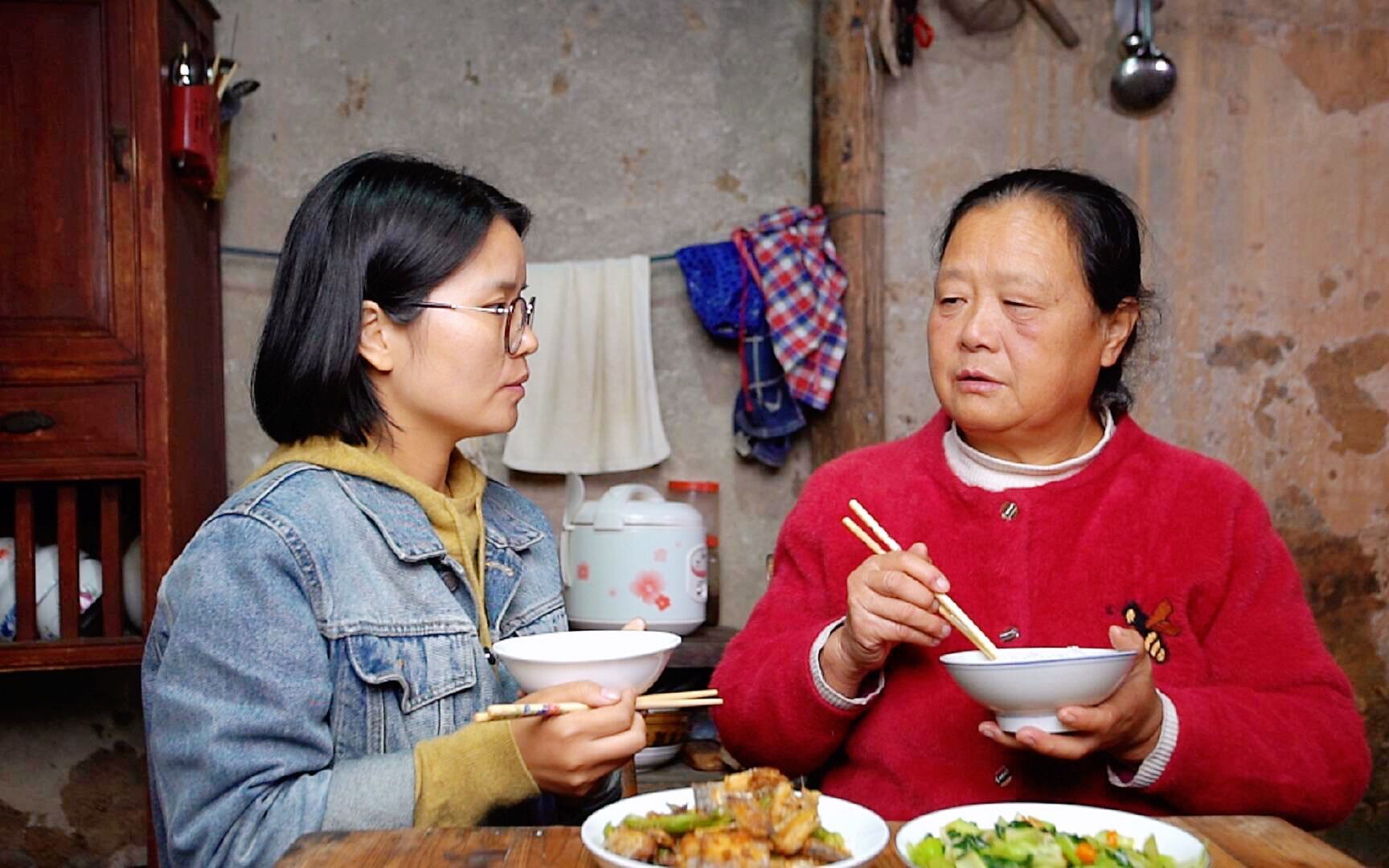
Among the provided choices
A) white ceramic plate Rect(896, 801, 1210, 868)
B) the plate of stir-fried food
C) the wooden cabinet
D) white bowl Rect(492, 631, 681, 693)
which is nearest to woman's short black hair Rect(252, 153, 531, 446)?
white bowl Rect(492, 631, 681, 693)

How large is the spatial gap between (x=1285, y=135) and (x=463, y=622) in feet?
11.3

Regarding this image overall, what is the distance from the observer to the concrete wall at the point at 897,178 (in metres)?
3.97

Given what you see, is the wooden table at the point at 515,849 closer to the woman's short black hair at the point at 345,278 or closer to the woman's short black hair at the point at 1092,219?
the woman's short black hair at the point at 345,278

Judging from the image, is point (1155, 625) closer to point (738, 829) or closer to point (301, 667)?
point (738, 829)

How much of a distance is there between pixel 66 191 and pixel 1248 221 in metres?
3.63

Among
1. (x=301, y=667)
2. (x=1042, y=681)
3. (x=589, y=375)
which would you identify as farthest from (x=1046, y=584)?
(x=589, y=375)

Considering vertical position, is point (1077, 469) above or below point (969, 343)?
below

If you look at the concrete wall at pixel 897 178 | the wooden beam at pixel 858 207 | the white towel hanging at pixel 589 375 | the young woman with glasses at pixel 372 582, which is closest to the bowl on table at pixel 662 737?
the concrete wall at pixel 897 178

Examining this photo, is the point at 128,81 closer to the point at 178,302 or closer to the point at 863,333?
the point at 178,302

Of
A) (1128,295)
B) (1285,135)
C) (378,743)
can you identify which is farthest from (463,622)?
(1285,135)

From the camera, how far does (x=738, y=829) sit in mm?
1341

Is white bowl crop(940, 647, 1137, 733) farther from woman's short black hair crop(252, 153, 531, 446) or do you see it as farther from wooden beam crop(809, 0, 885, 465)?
wooden beam crop(809, 0, 885, 465)

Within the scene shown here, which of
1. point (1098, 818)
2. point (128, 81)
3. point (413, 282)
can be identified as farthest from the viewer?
point (128, 81)

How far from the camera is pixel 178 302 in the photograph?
3533 millimetres
